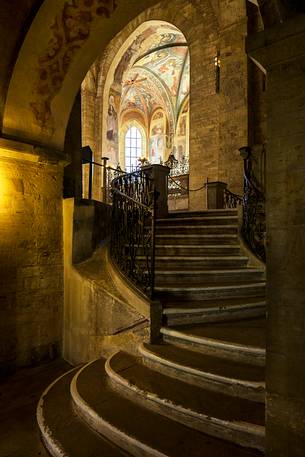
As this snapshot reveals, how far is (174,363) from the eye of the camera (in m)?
2.77

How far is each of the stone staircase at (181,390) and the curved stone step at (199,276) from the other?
3cm

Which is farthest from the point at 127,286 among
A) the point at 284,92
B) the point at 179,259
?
the point at 284,92

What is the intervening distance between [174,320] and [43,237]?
2552mm

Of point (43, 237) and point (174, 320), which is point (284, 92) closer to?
point (174, 320)

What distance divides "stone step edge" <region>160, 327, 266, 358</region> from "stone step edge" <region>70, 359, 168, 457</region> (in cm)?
107

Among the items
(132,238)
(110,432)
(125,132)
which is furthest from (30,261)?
(125,132)

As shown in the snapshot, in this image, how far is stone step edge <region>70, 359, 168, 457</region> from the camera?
6.86 feet

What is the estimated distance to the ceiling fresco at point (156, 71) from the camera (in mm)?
Result: 15258

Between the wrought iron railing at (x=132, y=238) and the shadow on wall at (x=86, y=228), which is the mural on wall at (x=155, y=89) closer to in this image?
the shadow on wall at (x=86, y=228)

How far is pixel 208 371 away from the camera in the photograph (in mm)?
2547

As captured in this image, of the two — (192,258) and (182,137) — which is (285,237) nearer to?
(192,258)

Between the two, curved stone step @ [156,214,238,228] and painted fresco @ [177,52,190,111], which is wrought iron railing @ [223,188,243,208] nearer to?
curved stone step @ [156,214,238,228]

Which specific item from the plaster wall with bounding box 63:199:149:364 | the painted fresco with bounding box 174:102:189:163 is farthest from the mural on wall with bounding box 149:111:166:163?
the plaster wall with bounding box 63:199:149:364

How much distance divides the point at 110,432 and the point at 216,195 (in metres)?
7.86
